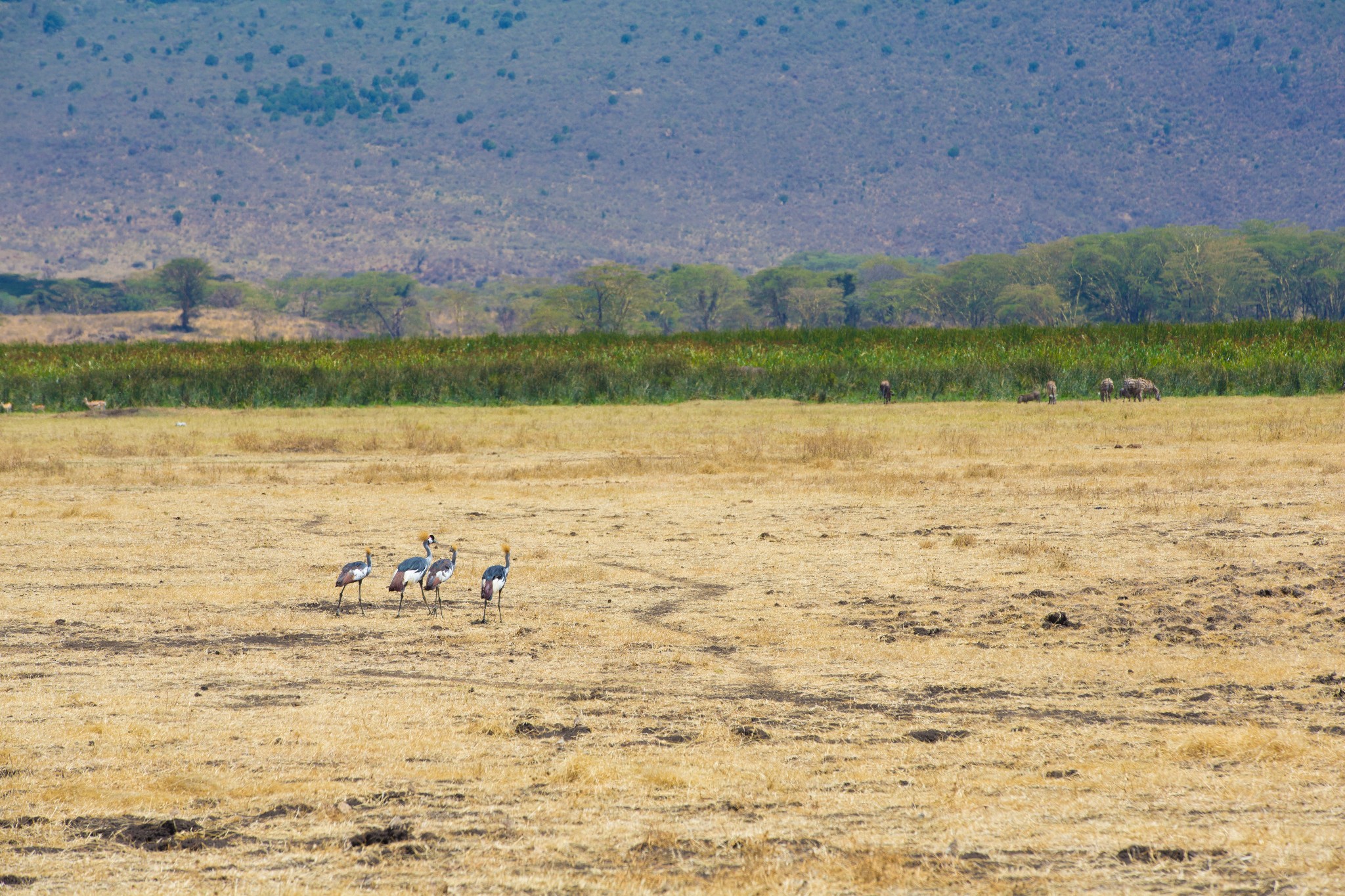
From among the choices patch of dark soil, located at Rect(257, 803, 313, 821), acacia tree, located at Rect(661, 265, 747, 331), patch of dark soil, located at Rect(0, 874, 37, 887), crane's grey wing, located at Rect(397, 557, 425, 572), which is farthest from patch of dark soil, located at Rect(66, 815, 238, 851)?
acacia tree, located at Rect(661, 265, 747, 331)

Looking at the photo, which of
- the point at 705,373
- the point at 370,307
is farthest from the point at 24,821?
the point at 370,307

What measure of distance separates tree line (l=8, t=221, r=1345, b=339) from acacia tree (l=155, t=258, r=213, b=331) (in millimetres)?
150

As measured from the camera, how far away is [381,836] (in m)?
6.62

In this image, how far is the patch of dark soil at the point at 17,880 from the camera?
6.06 meters

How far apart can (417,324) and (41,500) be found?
451 ft

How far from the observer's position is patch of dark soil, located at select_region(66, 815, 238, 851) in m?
6.59

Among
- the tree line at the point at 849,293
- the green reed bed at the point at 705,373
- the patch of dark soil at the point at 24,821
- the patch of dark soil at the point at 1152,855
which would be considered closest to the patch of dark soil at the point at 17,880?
the patch of dark soil at the point at 24,821

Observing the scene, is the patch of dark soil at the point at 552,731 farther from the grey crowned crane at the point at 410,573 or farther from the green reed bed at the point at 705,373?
the green reed bed at the point at 705,373

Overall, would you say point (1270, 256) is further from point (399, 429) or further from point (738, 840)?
point (738, 840)

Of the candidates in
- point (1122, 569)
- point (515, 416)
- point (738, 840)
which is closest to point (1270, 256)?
point (515, 416)

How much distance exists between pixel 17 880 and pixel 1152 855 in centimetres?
500

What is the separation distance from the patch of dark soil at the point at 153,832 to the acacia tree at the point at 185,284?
466 feet

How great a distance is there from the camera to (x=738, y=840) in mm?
6586

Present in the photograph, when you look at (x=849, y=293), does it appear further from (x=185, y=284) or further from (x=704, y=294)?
(x=185, y=284)
